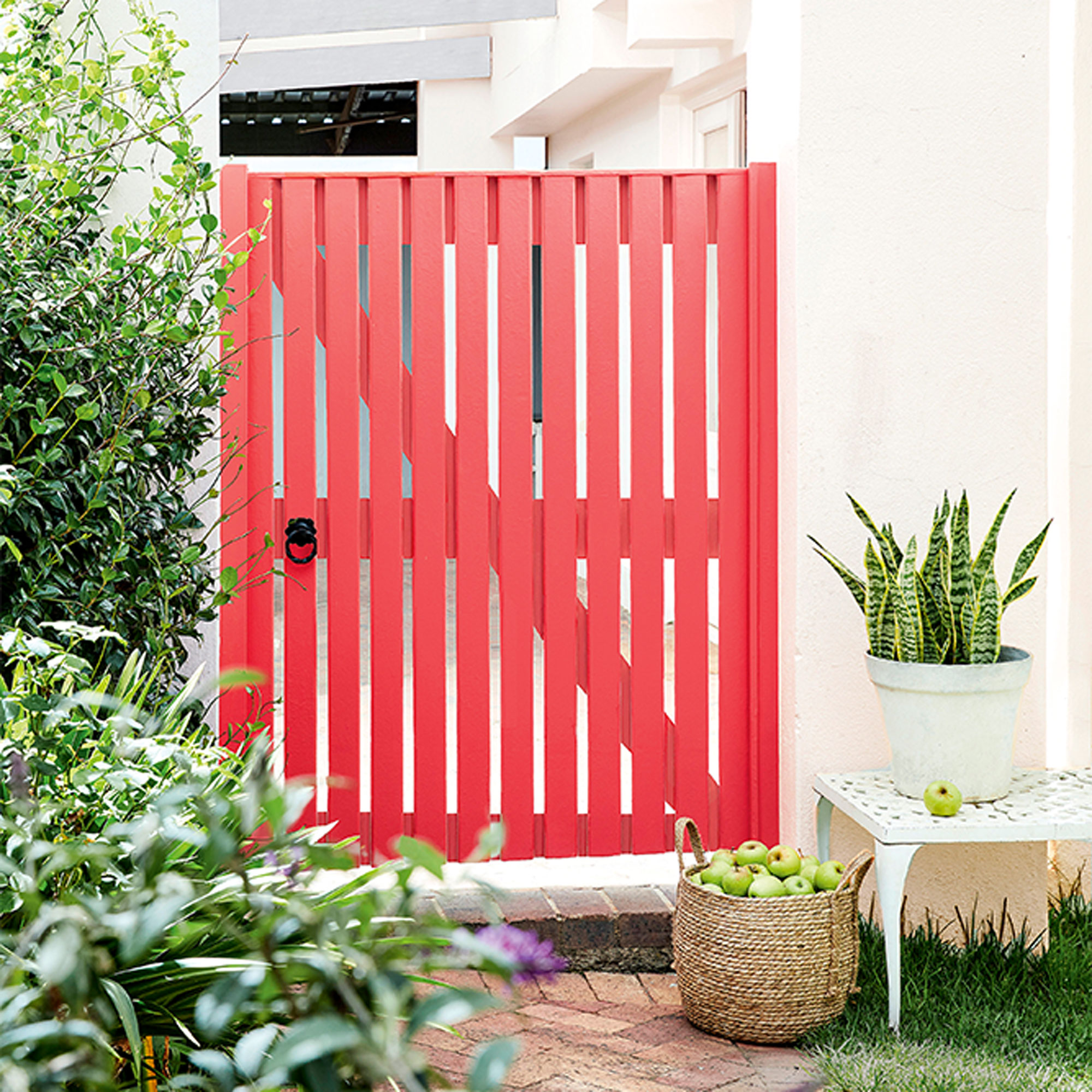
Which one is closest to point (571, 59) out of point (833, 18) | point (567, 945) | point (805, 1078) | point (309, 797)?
point (833, 18)

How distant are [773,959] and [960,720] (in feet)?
2.32

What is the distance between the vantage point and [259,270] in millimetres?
3605

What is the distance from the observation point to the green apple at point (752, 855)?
128 inches

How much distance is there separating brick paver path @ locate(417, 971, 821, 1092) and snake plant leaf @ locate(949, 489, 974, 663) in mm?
1034

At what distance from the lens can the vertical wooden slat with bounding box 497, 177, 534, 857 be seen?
3.63 m

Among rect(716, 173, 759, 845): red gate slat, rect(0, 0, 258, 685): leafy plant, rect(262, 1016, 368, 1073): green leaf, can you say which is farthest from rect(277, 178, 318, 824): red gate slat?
rect(262, 1016, 368, 1073): green leaf

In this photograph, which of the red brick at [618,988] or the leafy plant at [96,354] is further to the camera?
the red brick at [618,988]

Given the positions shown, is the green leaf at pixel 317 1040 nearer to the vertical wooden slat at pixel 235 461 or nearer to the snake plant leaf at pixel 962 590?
the snake plant leaf at pixel 962 590

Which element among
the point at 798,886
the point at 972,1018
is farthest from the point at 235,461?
the point at 972,1018

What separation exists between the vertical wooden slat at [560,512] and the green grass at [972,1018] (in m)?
0.88

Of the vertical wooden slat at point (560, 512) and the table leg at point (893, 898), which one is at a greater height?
the vertical wooden slat at point (560, 512)

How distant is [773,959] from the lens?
9.95 feet

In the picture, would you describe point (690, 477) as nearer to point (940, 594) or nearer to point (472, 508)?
point (472, 508)

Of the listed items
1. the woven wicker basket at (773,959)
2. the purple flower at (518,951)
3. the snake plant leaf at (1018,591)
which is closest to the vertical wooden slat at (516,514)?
the woven wicker basket at (773,959)
